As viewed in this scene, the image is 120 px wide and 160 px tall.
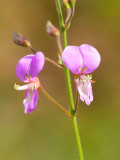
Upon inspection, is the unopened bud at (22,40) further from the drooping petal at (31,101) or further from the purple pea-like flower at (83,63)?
the purple pea-like flower at (83,63)

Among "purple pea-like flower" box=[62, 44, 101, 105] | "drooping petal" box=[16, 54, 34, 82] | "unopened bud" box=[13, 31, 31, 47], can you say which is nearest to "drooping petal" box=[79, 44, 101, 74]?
"purple pea-like flower" box=[62, 44, 101, 105]

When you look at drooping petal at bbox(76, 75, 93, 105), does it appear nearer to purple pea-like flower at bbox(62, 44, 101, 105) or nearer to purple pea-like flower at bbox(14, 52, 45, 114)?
purple pea-like flower at bbox(62, 44, 101, 105)

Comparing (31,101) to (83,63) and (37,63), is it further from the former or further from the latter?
(83,63)

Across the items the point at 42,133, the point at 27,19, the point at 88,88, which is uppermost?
the point at 88,88

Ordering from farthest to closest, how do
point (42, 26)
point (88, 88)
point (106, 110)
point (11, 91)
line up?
point (42, 26), point (11, 91), point (106, 110), point (88, 88)

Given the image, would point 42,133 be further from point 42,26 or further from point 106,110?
point 42,26

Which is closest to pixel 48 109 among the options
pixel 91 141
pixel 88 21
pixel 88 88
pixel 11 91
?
pixel 11 91
